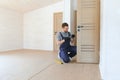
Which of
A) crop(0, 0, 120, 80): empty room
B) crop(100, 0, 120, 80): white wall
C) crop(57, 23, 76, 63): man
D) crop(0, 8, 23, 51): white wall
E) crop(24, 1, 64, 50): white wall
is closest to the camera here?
crop(100, 0, 120, 80): white wall

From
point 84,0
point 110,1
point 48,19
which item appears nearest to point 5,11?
point 48,19

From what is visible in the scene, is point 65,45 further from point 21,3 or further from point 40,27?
point 40,27

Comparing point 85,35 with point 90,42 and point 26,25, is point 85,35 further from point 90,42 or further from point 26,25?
point 26,25

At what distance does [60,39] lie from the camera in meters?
5.00

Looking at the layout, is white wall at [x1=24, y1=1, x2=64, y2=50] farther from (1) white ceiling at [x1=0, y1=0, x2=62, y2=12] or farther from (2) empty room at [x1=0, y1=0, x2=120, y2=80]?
(1) white ceiling at [x1=0, y1=0, x2=62, y2=12]

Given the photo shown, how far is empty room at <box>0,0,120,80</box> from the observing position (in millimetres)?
2705

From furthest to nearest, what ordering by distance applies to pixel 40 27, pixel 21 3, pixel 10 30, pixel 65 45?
pixel 40 27, pixel 10 30, pixel 21 3, pixel 65 45

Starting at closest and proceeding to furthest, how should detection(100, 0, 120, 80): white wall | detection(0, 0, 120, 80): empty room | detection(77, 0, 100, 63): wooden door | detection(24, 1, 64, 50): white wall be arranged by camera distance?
detection(100, 0, 120, 80): white wall, detection(0, 0, 120, 80): empty room, detection(77, 0, 100, 63): wooden door, detection(24, 1, 64, 50): white wall

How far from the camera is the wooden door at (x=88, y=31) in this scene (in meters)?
4.74

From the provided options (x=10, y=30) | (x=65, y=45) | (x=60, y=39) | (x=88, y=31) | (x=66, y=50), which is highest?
(x=10, y=30)

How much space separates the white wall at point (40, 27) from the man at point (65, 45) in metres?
3.66

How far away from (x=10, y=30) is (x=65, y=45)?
15.3ft

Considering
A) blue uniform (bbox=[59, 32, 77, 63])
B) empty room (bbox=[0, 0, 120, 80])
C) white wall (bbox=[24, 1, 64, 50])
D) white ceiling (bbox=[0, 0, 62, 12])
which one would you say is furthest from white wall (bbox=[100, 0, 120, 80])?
white wall (bbox=[24, 1, 64, 50])

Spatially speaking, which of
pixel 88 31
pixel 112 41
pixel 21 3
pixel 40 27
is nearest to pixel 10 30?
pixel 40 27
